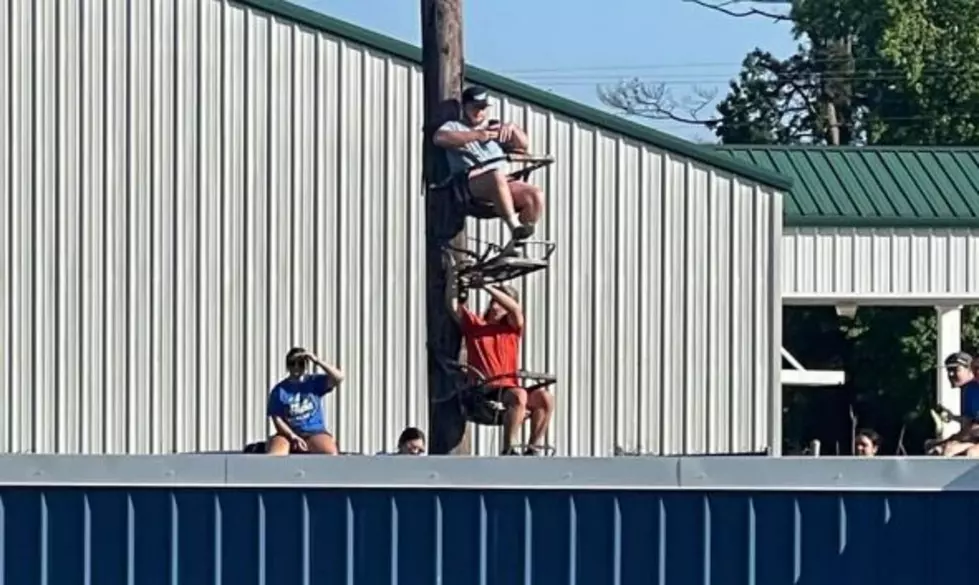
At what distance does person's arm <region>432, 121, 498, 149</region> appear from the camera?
12.5 metres

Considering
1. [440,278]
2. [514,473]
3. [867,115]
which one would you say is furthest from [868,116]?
[514,473]

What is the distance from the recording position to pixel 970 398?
14.3m

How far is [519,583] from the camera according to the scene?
862 cm

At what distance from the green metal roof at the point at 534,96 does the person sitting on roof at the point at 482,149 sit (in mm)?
6753

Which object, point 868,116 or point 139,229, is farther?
point 868,116

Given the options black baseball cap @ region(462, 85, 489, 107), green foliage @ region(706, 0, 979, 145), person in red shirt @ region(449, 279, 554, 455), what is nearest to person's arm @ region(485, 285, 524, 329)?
person in red shirt @ region(449, 279, 554, 455)

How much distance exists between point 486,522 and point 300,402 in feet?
17.8

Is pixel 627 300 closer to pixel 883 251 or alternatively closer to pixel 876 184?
pixel 883 251

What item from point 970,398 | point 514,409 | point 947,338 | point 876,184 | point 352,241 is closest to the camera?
point 514,409

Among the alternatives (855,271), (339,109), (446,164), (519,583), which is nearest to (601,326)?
(339,109)

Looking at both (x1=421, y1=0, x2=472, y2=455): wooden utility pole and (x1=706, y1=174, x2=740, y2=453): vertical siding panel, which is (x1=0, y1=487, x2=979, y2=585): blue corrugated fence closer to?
(x1=421, y1=0, x2=472, y2=455): wooden utility pole

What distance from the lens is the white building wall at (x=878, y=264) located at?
76.0ft

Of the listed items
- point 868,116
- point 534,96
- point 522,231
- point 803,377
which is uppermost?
point 868,116

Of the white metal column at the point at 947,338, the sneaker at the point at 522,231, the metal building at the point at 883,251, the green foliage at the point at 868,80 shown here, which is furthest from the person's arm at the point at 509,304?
the green foliage at the point at 868,80
